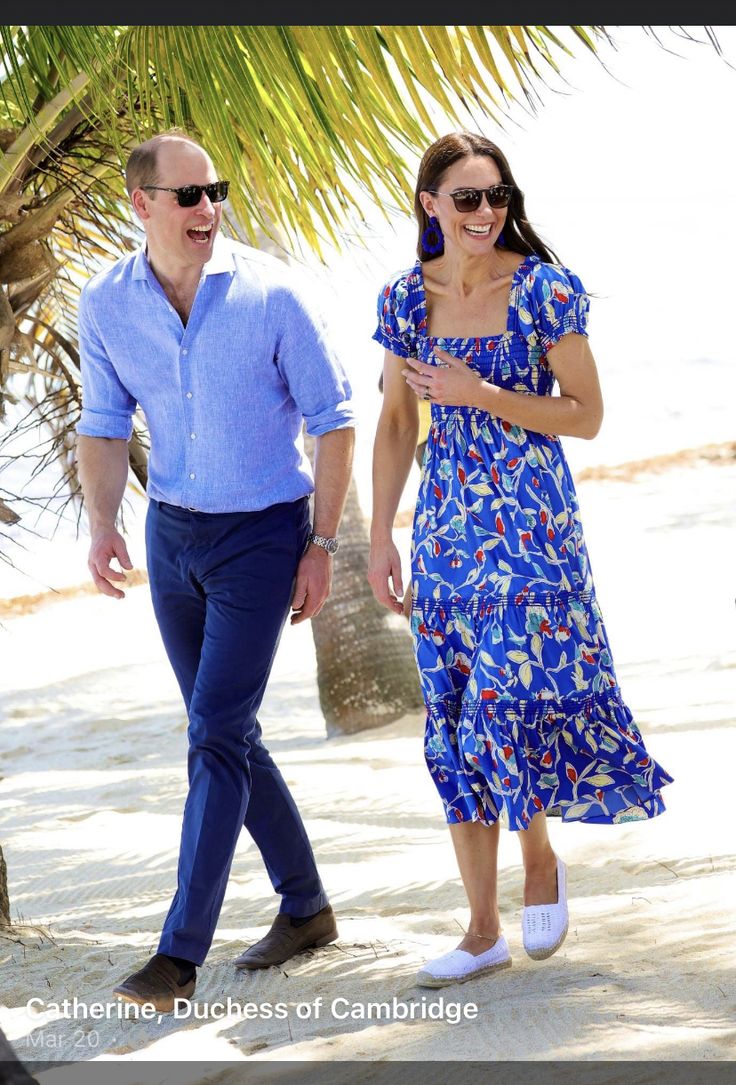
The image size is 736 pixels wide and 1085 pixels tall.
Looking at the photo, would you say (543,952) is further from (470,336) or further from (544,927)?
(470,336)

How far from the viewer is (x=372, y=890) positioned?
13.1 feet

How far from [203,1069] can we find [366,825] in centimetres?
261

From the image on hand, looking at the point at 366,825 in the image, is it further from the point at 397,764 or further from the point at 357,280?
the point at 357,280

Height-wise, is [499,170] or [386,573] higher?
[499,170]

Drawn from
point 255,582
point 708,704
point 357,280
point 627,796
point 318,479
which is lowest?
point 708,704

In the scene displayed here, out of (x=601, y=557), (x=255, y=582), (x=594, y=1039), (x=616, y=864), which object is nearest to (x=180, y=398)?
(x=255, y=582)

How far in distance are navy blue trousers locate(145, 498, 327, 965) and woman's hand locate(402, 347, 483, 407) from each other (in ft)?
1.41

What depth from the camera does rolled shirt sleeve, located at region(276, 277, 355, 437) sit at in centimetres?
296

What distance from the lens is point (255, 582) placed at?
291 cm

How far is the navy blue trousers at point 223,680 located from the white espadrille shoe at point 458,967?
43 centimetres

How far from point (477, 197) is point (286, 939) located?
1.77 m

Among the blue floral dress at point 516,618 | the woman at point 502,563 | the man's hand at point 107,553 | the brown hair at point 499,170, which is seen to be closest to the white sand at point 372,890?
the woman at point 502,563

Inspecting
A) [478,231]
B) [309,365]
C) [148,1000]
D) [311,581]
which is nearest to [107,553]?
[311,581]

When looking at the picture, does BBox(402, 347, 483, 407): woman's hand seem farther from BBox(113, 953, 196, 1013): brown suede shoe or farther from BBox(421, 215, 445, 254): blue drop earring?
BBox(113, 953, 196, 1013): brown suede shoe
